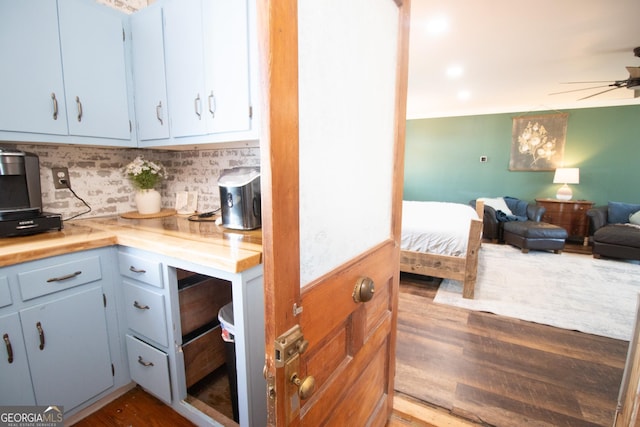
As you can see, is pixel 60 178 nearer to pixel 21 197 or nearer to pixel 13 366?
pixel 21 197

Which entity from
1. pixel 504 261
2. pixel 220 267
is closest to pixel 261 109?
pixel 220 267

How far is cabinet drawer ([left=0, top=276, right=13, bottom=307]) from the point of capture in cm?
116

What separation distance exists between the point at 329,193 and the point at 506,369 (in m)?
2.06

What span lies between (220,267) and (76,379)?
1.10 m

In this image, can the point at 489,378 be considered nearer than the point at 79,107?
No

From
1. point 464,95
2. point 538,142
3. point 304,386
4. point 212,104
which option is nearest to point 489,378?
point 304,386

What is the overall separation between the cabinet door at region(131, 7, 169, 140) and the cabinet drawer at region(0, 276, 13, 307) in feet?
3.49

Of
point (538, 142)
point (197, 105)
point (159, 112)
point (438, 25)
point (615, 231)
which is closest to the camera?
point (197, 105)

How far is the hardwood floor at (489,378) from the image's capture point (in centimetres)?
151

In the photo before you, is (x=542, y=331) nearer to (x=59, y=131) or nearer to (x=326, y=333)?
(x=326, y=333)

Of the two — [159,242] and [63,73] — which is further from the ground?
[63,73]

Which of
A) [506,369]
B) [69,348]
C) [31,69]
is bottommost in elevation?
[506,369]

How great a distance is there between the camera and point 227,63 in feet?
4.85

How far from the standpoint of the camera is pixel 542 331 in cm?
235
